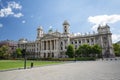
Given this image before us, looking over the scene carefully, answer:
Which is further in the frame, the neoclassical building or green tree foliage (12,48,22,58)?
green tree foliage (12,48,22,58)

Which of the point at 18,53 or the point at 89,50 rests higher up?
the point at 89,50

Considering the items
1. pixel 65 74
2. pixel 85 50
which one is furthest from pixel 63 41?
pixel 65 74

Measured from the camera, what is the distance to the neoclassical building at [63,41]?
93.9 meters

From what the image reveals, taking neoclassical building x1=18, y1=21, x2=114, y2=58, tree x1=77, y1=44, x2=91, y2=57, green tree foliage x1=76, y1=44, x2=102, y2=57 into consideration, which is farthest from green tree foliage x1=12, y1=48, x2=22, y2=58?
tree x1=77, y1=44, x2=91, y2=57

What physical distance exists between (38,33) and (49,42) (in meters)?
14.5

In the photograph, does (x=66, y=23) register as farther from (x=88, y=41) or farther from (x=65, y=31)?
(x=88, y=41)

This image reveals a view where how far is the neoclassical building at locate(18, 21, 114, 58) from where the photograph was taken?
93.9 metres

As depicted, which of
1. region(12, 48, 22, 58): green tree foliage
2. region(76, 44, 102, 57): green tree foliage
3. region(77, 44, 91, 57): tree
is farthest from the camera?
region(12, 48, 22, 58): green tree foliage

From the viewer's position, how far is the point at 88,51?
82.7 metres

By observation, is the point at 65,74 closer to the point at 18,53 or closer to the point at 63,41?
the point at 63,41

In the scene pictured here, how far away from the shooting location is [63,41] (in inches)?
4269

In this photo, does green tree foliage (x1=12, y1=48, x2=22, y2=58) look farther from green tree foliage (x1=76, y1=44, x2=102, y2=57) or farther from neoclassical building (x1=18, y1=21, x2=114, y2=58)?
green tree foliage (x1=76, y1=44, x2=102, y2=57)

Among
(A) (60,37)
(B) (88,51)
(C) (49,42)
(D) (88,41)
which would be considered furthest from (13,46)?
(B) (88,51)

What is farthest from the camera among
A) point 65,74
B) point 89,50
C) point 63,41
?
point 63,41
